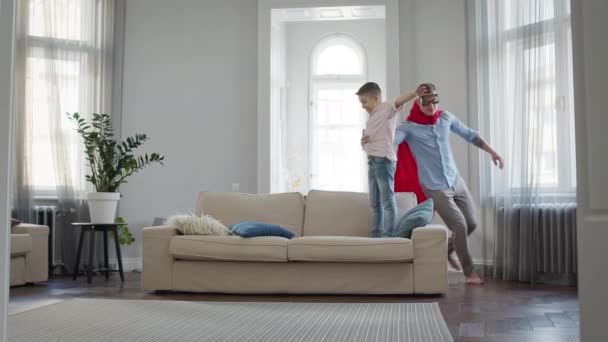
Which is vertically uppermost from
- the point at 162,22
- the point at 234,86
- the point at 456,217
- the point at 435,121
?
the point at 162,22

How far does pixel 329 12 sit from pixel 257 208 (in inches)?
101

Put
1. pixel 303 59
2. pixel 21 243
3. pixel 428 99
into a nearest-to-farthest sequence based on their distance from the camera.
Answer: pixel 21 243 → pixel 428 99 → pixel 303 59

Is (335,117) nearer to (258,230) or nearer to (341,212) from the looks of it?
(341,212)

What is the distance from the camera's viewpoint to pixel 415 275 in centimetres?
447

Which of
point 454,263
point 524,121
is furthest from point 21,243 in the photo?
point 524,121

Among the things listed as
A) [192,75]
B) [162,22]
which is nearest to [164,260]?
[192,75]

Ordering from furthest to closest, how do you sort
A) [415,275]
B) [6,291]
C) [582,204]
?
A: [415,275] → [582,204] → [6,291]

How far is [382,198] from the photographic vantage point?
492 cm

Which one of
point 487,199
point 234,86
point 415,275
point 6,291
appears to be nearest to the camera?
point 6,291

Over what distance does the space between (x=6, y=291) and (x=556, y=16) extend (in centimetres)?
505

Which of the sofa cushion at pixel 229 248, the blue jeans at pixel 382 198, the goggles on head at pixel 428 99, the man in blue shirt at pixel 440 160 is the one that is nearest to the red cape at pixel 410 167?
the man in blue shirt at pixel 440 160

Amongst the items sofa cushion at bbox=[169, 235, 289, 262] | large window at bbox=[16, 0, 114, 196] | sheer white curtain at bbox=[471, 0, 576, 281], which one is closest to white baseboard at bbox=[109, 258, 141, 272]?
large window at bbox=[16, 0, 114, 196]

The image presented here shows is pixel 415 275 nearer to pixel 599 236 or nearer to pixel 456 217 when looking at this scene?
pixel 456 217

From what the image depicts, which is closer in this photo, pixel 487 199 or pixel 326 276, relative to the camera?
pixel 326 276
